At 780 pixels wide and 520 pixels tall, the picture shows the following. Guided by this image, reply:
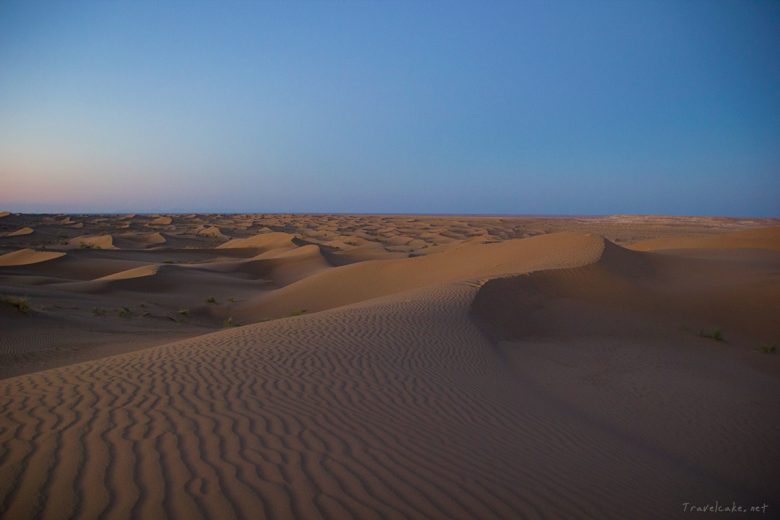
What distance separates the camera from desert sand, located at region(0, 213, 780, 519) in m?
3.11

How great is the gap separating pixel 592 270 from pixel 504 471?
1199cm

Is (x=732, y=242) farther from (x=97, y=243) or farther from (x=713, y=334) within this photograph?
(x=97, y=243)

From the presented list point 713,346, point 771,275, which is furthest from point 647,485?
point 771,275

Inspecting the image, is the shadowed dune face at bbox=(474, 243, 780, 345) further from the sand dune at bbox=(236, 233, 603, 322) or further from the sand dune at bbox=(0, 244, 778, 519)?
the sand dune at bbox=(0, 244, 778, 519)

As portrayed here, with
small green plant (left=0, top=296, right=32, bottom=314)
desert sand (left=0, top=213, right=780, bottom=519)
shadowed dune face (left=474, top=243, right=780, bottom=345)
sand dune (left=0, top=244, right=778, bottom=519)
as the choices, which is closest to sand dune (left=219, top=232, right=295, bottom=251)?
desert sand (left=0, top=213, right=780, bottom=519)

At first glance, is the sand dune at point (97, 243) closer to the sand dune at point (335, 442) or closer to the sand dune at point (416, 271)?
the sand dune at point (416, 271)

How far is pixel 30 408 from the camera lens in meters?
4.30

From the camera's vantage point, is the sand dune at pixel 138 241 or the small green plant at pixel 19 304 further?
the sand dune at pixel 138 241

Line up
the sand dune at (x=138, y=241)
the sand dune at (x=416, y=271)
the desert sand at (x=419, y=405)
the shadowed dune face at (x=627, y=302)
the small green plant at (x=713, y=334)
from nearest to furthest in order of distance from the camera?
1. the desert sand at (x=419, y=405)
2. the small green plant at (x=713, y=334)
3. the shadowed dune face at (x=627, y=302)
4. the sand dune at (x=416, y=271)
5. the sand dune at (x=138, y=241)

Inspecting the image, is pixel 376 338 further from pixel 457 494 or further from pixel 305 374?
pixel 457 494

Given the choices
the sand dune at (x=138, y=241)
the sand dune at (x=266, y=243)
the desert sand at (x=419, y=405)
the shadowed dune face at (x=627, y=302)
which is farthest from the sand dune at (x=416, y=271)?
the sand dune at (x=138, y=241)

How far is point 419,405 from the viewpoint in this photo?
5039mm

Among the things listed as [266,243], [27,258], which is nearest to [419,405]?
[27,258]

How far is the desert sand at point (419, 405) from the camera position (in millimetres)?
3111
